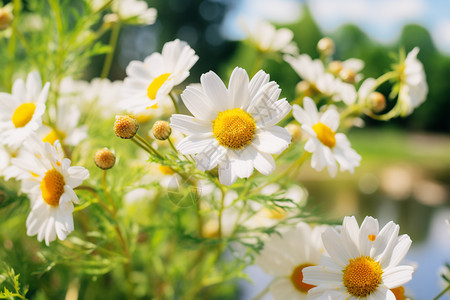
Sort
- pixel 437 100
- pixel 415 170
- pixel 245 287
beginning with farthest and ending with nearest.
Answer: pixel 437 100, pixel 415 170, pixel 245 287

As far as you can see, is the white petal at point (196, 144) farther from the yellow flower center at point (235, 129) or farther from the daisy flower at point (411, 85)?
the daisy flower at point (411, 85)

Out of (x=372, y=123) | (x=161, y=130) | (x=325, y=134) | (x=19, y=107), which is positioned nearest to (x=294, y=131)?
(x=325, y=134)

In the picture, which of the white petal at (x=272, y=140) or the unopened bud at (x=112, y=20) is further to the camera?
the unopened bud at (x=112, y=20)

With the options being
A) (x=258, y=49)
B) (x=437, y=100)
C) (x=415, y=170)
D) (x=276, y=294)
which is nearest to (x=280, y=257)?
(x=276, y=294)

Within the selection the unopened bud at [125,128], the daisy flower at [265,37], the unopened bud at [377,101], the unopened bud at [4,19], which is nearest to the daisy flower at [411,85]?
the unopened bud at [377,101]

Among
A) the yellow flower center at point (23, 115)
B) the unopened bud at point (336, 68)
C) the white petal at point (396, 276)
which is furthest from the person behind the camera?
the unopened bud at point (336, 68)

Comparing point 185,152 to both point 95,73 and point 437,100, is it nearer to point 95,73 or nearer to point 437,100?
point 95,73

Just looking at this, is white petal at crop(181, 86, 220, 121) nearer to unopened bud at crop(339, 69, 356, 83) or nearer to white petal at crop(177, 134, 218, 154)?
white petal at crop(177, 134, 218, 154)
